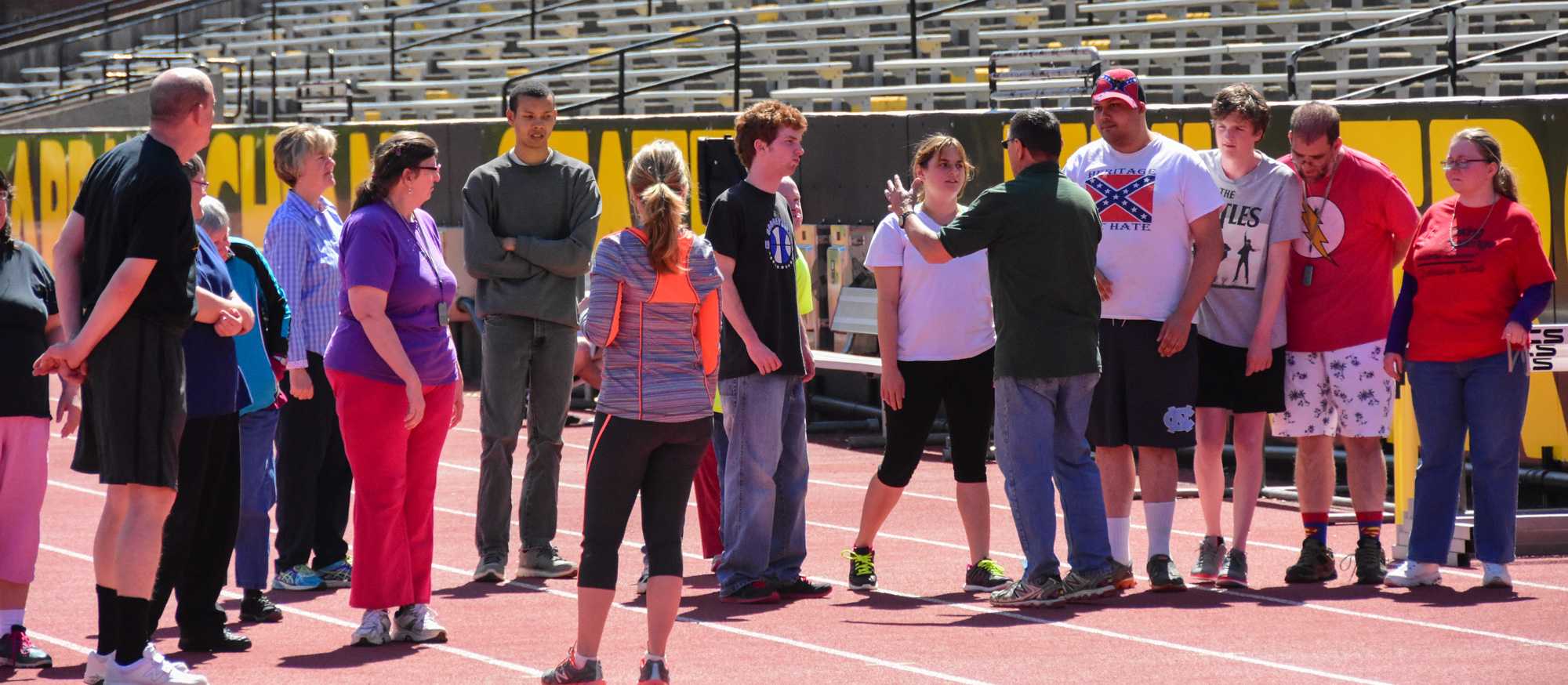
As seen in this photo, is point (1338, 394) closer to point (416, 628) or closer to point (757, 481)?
point (757, 481)

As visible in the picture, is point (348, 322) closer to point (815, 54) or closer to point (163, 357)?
point (163, 357)

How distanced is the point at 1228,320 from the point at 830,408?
273 inches

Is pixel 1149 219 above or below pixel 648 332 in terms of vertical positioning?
above

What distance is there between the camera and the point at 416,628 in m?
6.73

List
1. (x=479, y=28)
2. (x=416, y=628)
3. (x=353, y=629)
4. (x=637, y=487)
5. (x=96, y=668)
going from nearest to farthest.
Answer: (x=637, y=487)
(x=96, y=668)
(x=416, y=628)
(x=353, y=629)
(x=479, y=28)

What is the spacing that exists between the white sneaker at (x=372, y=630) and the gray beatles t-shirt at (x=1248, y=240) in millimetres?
3442

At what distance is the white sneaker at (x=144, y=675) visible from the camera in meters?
5.81

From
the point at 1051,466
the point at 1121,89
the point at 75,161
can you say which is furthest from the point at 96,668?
the point at 75,161

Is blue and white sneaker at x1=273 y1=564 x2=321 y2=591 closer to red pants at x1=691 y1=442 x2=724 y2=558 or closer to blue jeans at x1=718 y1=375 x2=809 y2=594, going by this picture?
red pants at x1=691 y1=442 x2=724 y2=558

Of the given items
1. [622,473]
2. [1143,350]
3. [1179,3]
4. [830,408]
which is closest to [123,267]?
[622,473]

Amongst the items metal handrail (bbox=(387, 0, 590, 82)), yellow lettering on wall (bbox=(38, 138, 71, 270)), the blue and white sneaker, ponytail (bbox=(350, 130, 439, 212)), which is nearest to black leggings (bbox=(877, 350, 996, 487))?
ponytail (bbox=(350, 130, 439, 212))

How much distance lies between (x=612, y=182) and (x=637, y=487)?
10251 millimetres

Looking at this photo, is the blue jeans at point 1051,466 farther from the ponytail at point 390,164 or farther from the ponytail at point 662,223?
the ponytail at point 390,164

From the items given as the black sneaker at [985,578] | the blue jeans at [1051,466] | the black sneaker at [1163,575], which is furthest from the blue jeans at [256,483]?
the black sneaker at [1163,575]
